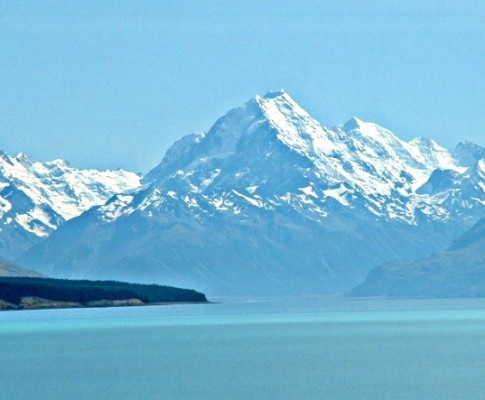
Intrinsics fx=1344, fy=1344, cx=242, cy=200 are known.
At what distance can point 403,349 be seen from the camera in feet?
526

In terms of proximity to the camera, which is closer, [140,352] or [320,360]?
[320,360]

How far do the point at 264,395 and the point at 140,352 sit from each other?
54.1 m

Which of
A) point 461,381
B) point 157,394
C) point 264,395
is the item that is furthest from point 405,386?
point 157,394

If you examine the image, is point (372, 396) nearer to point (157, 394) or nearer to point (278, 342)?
point (157, 394)

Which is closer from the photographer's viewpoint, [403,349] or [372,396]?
[372,396]

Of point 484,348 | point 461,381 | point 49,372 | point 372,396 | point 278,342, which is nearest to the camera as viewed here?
point 372,396

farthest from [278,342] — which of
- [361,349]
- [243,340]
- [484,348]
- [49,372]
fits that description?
[49,372]

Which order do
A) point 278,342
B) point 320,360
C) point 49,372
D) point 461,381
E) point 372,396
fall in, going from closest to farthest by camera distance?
point 372,396 < point 461,381 < point 49,372 < point 320,360 < point 278,342

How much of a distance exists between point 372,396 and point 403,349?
52.7 meters

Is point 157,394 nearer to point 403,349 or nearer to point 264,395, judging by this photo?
point 264,395

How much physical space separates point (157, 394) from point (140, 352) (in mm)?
50318

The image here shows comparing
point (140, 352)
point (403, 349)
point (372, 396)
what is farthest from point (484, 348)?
point (372, 396)

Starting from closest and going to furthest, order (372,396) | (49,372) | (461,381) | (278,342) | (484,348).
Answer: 1. (372,396)
2. (461,381)
3. (49,372)
4. (484,348)
5. (278,342)

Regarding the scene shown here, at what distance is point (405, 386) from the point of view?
115188 mm
